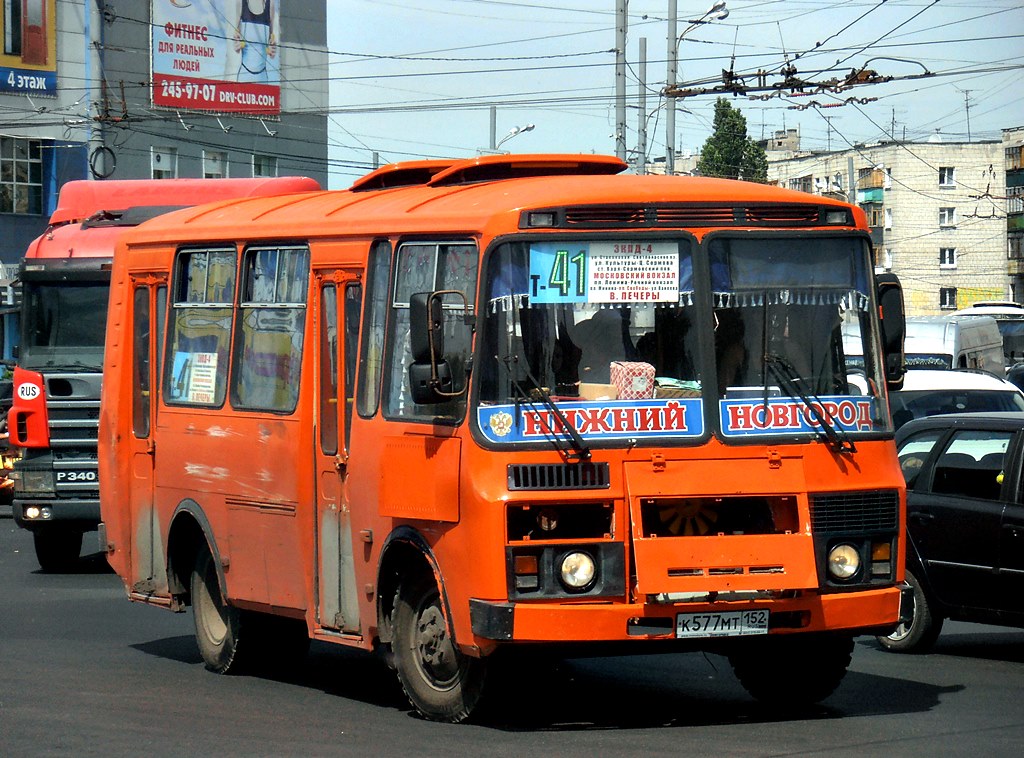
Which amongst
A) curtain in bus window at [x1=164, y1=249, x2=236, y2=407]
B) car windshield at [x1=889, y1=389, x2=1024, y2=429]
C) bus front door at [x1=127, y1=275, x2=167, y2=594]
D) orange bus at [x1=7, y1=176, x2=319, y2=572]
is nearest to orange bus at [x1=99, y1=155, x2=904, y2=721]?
curtain in bus window at [x1=164, y1=249, x2=236, y2=407]

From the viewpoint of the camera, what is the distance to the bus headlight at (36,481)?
17.5 meters

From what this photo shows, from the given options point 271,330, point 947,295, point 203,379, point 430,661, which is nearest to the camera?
point 430,661

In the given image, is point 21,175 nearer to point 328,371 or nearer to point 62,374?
point 62,374

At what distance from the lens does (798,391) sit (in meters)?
8.98

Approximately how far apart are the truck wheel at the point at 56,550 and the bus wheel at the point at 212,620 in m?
6.75

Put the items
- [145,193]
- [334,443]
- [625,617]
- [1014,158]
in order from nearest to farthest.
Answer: [625,617] → [334,443] → [145,193] → [1014,158]

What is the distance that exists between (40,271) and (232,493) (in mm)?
7237

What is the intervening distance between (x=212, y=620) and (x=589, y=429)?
4.00 m

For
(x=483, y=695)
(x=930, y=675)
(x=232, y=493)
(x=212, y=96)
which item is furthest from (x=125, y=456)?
(x=212, y=96)

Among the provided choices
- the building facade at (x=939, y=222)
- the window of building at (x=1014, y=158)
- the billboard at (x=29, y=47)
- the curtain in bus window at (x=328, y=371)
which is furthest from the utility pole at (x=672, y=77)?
the building facade at (x=939, y=222)

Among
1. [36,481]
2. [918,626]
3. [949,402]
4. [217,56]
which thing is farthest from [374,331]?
[217,56]

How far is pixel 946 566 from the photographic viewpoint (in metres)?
11.9

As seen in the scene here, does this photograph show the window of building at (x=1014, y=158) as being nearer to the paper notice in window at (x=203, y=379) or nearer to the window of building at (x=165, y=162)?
A: the window of building at (x=165, y=162)

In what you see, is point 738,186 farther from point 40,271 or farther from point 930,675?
point 40,271
